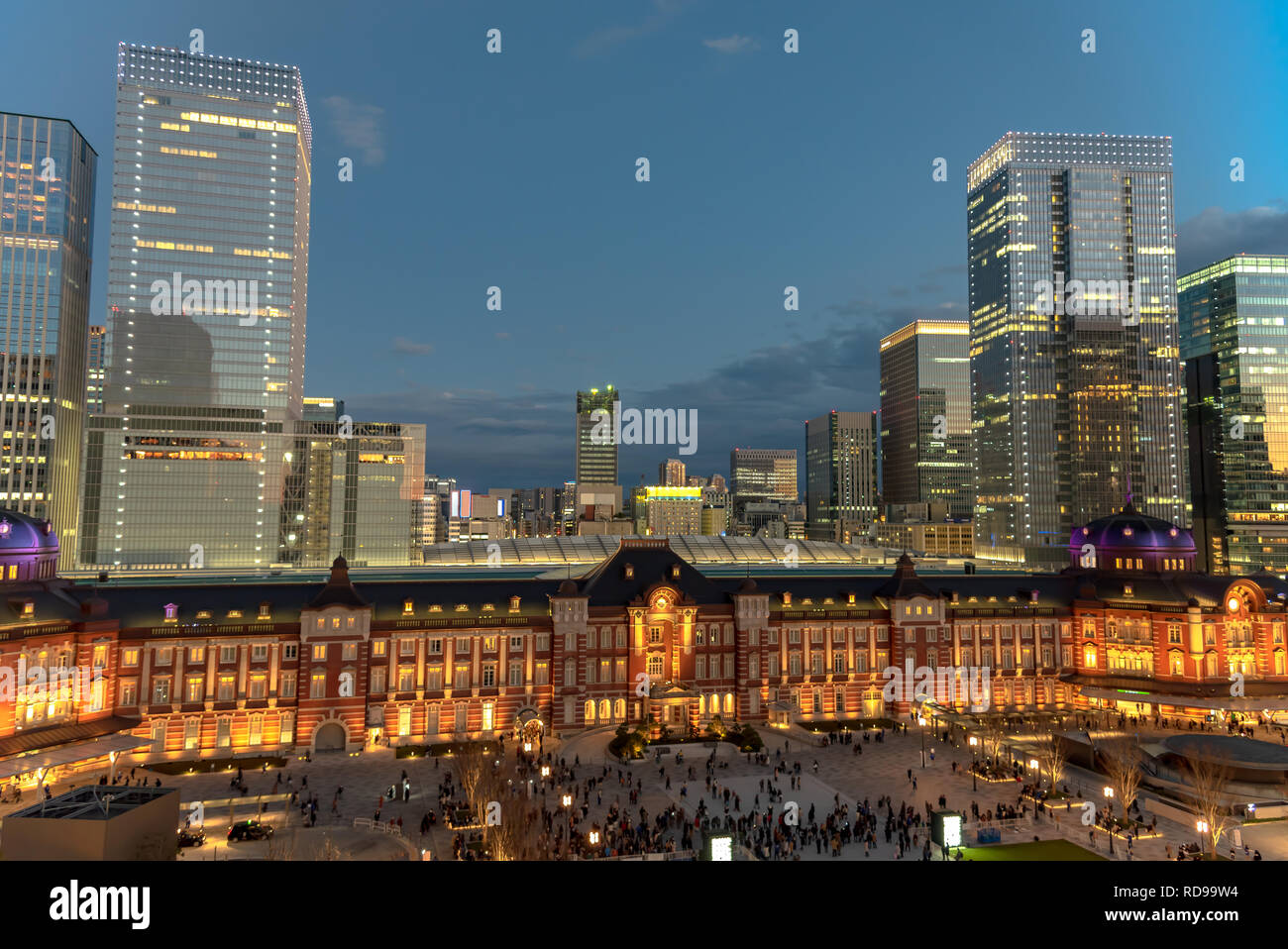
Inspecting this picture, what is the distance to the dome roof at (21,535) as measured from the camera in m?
74.2

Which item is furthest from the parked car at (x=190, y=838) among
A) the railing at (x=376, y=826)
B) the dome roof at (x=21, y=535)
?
the dome roof at (x=21, y=535)

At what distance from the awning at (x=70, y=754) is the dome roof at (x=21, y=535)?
880 inches

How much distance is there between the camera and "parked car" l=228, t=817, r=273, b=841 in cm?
5203

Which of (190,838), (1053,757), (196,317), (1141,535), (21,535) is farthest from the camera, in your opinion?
(196,317)

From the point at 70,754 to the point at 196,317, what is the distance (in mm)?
138643

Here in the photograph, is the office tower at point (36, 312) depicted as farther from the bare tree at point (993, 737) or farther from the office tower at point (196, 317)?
the bare tree at point (993, 737)

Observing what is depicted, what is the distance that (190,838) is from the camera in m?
50.2

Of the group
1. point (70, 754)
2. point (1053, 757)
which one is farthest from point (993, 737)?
point (70, 754)

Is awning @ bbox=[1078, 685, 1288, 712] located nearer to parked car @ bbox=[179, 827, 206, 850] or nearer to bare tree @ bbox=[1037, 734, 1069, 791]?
bare tree @ bbox=[1037, 734, 1069, 791]

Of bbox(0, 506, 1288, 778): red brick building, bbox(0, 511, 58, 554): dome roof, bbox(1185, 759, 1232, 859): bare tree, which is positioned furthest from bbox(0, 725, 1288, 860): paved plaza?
bbox(0, 511, 58, 554): dome roof

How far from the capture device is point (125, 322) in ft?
564

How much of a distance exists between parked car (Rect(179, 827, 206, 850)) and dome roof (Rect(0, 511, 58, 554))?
41.0 meters

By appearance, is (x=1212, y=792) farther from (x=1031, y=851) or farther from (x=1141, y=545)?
(x=1141, y=545)
